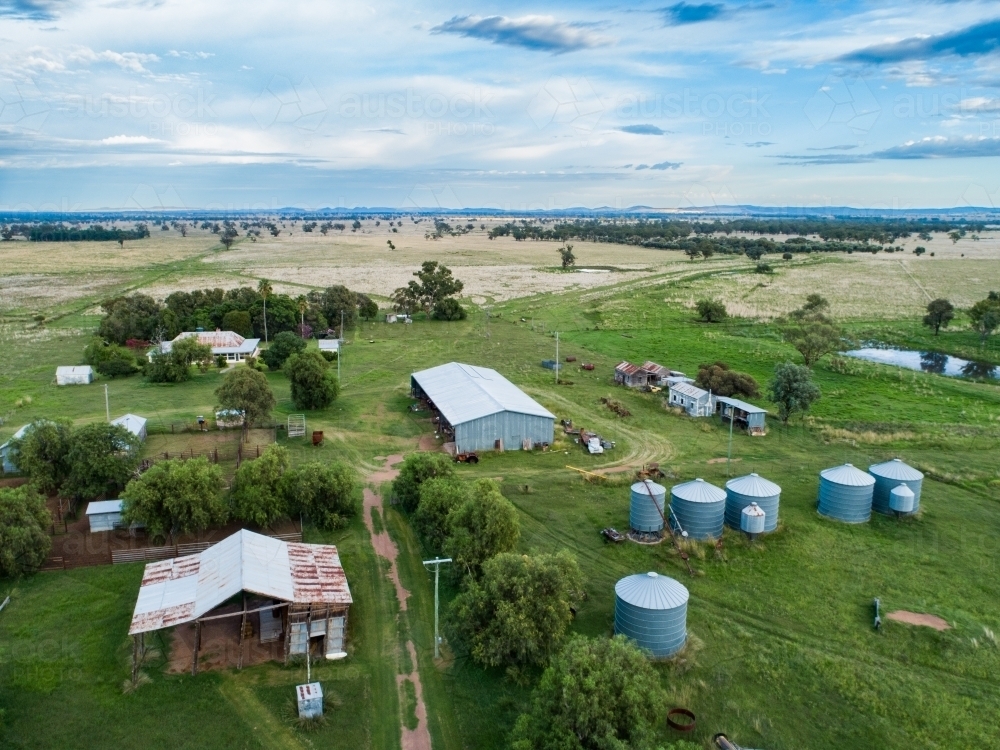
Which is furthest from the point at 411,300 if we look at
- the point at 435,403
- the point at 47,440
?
the point at 47,440

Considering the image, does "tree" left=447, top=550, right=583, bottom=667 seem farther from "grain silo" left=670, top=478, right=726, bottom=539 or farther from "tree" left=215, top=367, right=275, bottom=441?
"tree" left=215, top=367, right=275, bottom=441

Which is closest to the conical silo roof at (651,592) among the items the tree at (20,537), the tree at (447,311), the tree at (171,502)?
the tree at (171,502)

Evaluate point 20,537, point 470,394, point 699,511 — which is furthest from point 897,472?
point 20,537

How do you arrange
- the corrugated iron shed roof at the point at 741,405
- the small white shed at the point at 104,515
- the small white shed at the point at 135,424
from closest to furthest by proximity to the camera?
the small white shed at the point at 104,515, the small white shed at the point at 135,424, the corrugated iron shed roof at the point at 741,405

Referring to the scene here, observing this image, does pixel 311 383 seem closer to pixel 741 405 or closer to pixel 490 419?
pixel 490 419

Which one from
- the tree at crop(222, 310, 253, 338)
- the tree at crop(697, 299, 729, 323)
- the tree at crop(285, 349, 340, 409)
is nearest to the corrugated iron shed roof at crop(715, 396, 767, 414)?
the tree at crop(285, 349, 340, 409)

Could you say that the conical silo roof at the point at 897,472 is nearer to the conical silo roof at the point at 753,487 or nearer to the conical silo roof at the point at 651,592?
the conical silo roof at the point at 753,487

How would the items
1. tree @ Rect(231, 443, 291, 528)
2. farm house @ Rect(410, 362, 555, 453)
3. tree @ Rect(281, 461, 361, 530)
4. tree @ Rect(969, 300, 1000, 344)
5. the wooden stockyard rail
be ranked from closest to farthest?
the wooden stockyard rail, tree @ Rect(231, 443, 291, 528), tree @ Rect(281, 461, 361, 530), farm house @ Rect(410, 362, 555, 453), tree @ Rect(969, 300, 1000, 344)
